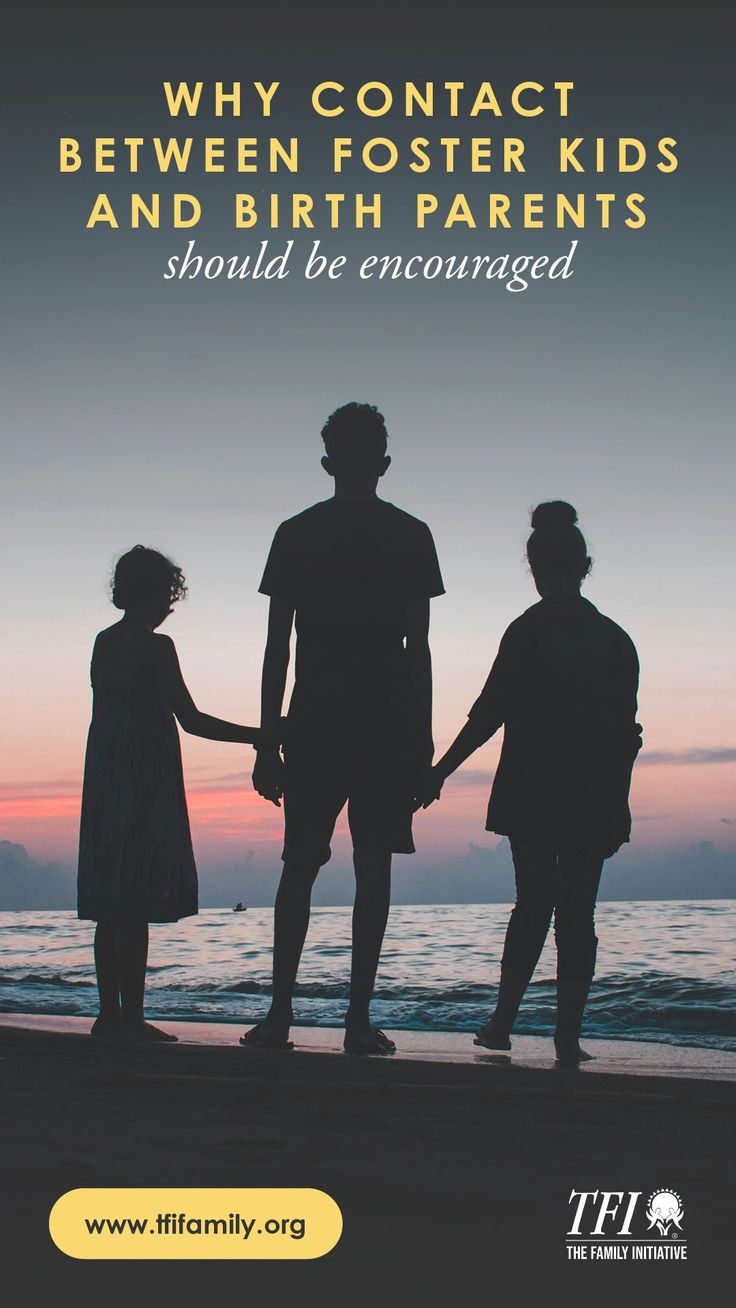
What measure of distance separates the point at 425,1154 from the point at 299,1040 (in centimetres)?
198

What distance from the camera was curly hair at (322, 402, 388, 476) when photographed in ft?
13.3

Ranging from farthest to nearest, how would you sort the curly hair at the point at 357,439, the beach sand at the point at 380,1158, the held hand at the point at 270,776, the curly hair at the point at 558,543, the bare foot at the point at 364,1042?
the curly hair at the point at 558,543 → the curly hair at the point at 357,439 → the held hand at the point at 270,776 → the bare foot at the point at 364,1042 → the beach sand at the point at 380,1158

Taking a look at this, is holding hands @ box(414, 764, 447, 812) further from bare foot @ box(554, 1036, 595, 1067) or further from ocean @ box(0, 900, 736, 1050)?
ocean @ box(0, 900, 736, 1050)

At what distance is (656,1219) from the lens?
201 cm

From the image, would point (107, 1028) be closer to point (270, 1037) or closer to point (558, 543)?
point (270, 1037)

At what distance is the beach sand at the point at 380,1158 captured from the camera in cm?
180

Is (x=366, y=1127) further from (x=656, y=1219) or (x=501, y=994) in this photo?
(x=501, y=994)

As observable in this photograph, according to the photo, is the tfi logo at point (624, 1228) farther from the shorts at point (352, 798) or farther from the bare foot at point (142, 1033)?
the bare foot at point (142, 1033)

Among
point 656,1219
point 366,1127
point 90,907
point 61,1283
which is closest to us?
point 61,1283

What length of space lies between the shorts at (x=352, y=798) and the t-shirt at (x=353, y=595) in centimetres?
15

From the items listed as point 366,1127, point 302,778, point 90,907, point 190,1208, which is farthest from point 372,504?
point 190,1208

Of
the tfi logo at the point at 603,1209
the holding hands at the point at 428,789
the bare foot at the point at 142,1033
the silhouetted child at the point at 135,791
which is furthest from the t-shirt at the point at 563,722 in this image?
the tfi logo at the point at 603,1209

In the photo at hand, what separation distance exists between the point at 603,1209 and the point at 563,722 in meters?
2.24

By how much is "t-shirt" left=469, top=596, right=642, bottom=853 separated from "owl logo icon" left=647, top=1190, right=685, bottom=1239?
1.98m
